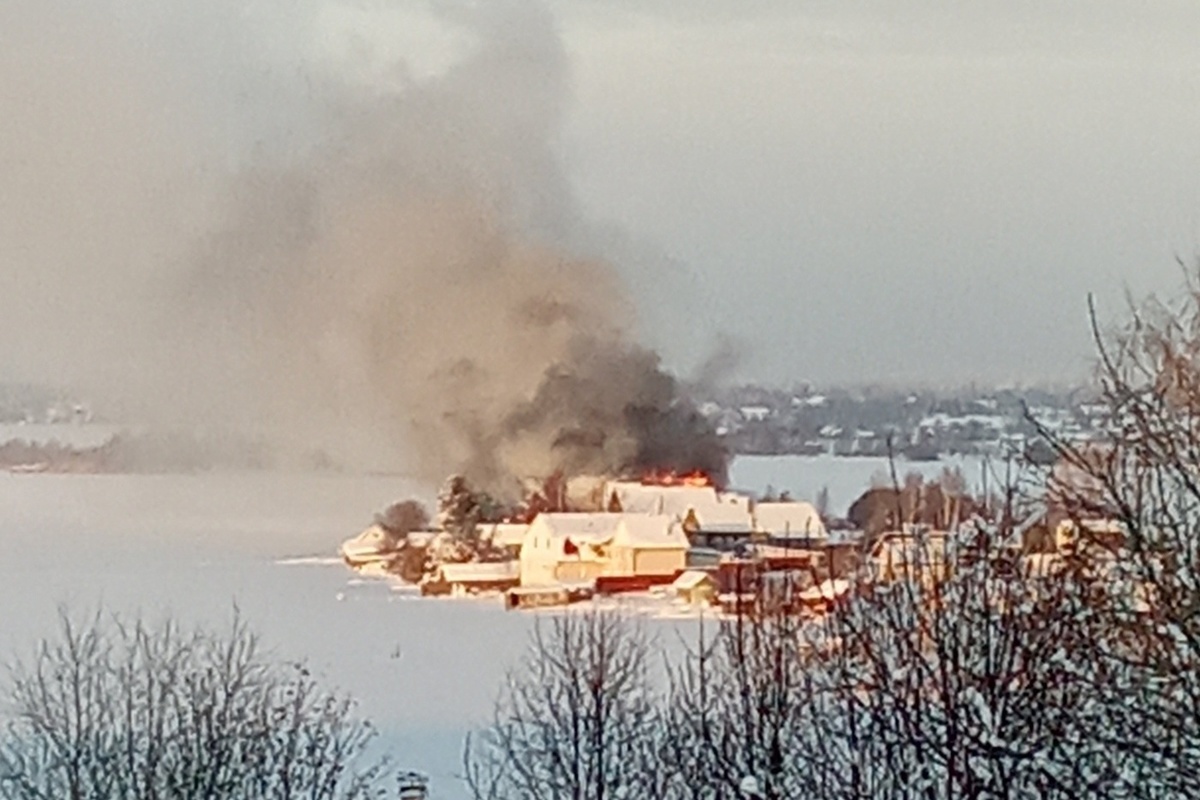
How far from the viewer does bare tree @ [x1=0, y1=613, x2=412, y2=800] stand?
8500 mm

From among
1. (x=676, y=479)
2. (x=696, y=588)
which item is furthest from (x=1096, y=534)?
(x=676, y=479)

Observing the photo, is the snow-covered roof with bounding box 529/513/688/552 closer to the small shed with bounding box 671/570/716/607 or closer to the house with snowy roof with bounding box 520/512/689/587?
the house with snowy roof with bounding box 520/512/689/587

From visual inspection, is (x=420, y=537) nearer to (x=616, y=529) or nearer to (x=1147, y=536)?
(x=616, y=529)

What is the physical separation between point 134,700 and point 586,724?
2.34 meters

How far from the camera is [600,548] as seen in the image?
74.8 feet

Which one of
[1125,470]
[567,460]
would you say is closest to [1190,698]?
[1125,470]

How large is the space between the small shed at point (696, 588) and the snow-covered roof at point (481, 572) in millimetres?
3899

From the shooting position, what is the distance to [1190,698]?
422 centimetres

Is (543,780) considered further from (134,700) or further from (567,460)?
(567,460)

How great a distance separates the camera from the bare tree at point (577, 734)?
902 cm

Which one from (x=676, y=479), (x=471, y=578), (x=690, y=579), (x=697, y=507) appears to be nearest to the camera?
(x=690, y=579)

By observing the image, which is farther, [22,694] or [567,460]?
[567,460]

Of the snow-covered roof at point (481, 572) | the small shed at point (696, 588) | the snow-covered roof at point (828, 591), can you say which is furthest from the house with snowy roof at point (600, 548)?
the snow-covered roof at point (828, 591)

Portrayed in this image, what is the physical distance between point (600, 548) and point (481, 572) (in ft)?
6.70
